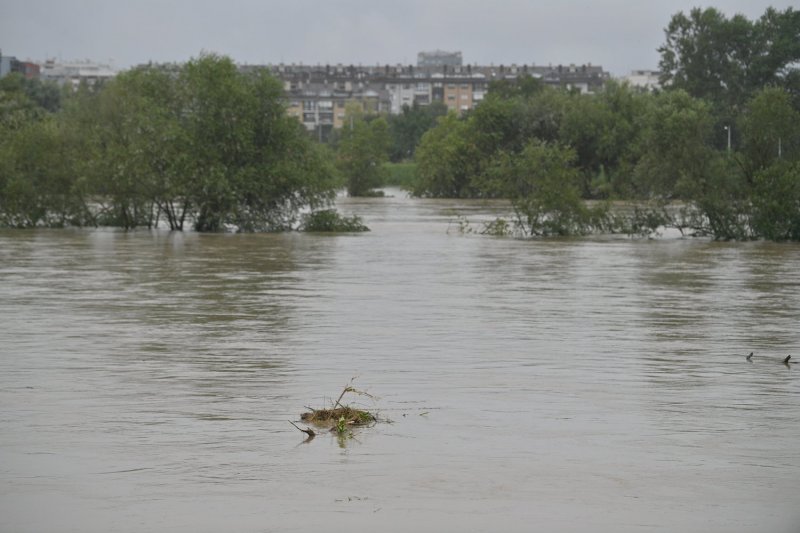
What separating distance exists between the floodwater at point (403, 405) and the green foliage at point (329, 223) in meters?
21.2

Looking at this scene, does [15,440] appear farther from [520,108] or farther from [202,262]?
[520,108]

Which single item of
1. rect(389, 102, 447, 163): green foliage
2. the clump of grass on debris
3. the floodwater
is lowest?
the floodwater

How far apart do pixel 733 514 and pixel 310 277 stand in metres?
18.9

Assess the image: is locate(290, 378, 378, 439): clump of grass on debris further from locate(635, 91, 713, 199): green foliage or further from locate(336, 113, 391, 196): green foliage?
locate(336, 113, 391, 196): green foliage

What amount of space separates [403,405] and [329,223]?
117 ft

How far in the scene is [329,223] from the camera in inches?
1844

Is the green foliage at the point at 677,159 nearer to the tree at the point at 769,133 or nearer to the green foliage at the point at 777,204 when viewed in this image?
the tree at the point at 769,133

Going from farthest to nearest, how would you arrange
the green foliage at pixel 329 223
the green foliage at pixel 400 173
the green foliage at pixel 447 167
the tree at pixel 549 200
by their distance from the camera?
the green foliage at pixel 400 173 → the green foliage at pixel 447 167 → the green foliage at pixel 329 223 → the tree at pixel 549 200

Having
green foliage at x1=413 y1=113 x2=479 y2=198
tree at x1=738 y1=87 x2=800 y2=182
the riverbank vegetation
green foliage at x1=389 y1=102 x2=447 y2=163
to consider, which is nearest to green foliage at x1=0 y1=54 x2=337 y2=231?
the riverbank vegetation

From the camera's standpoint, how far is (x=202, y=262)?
30438 millimetres

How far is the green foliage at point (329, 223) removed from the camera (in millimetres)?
46562

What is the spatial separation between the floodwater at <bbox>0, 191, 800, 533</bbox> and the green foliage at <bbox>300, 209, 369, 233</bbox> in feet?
69.6

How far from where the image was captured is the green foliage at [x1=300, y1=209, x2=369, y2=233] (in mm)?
46562

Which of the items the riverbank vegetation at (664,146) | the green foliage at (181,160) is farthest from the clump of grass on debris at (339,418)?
the green foliage at (181,160)
